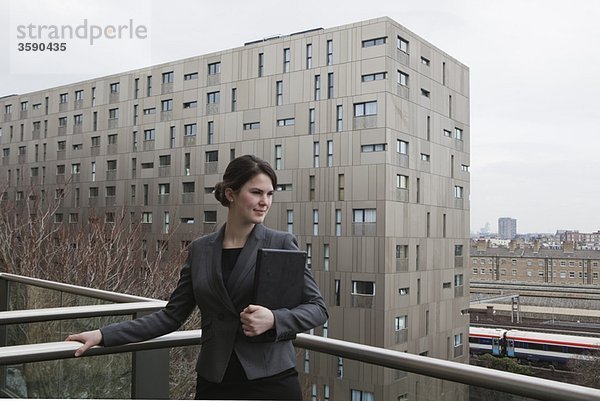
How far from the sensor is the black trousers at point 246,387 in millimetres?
1164

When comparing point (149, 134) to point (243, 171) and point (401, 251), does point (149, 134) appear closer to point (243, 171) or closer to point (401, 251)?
point (401, 251)

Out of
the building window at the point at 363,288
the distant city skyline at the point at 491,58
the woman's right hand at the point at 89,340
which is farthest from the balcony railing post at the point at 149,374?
the building window at the point at 363,288

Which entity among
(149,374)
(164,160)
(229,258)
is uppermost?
(164,160)

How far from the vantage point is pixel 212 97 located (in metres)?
18.1

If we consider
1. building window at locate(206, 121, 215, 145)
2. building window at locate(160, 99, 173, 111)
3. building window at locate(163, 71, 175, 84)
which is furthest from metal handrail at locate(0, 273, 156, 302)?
building window at locate(163, 71, 175, 84)

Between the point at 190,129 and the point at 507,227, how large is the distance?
76.0 ft

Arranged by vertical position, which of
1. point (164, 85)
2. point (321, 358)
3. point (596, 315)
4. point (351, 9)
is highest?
point (351, 9)

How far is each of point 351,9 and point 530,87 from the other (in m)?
18.8

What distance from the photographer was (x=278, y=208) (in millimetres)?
16781

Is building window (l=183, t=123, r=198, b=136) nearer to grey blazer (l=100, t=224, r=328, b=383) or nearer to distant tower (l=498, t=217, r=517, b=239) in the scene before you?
grey blazer (l=100, t=224, r=328, b=383)

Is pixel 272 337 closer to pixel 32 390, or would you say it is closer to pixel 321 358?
pixel 321 358

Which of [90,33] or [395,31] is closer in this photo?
[90,33]

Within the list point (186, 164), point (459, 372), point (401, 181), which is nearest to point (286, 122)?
point (401, 181)

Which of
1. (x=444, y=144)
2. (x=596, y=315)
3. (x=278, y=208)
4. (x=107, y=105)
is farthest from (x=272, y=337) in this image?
(x=596, y=315)
